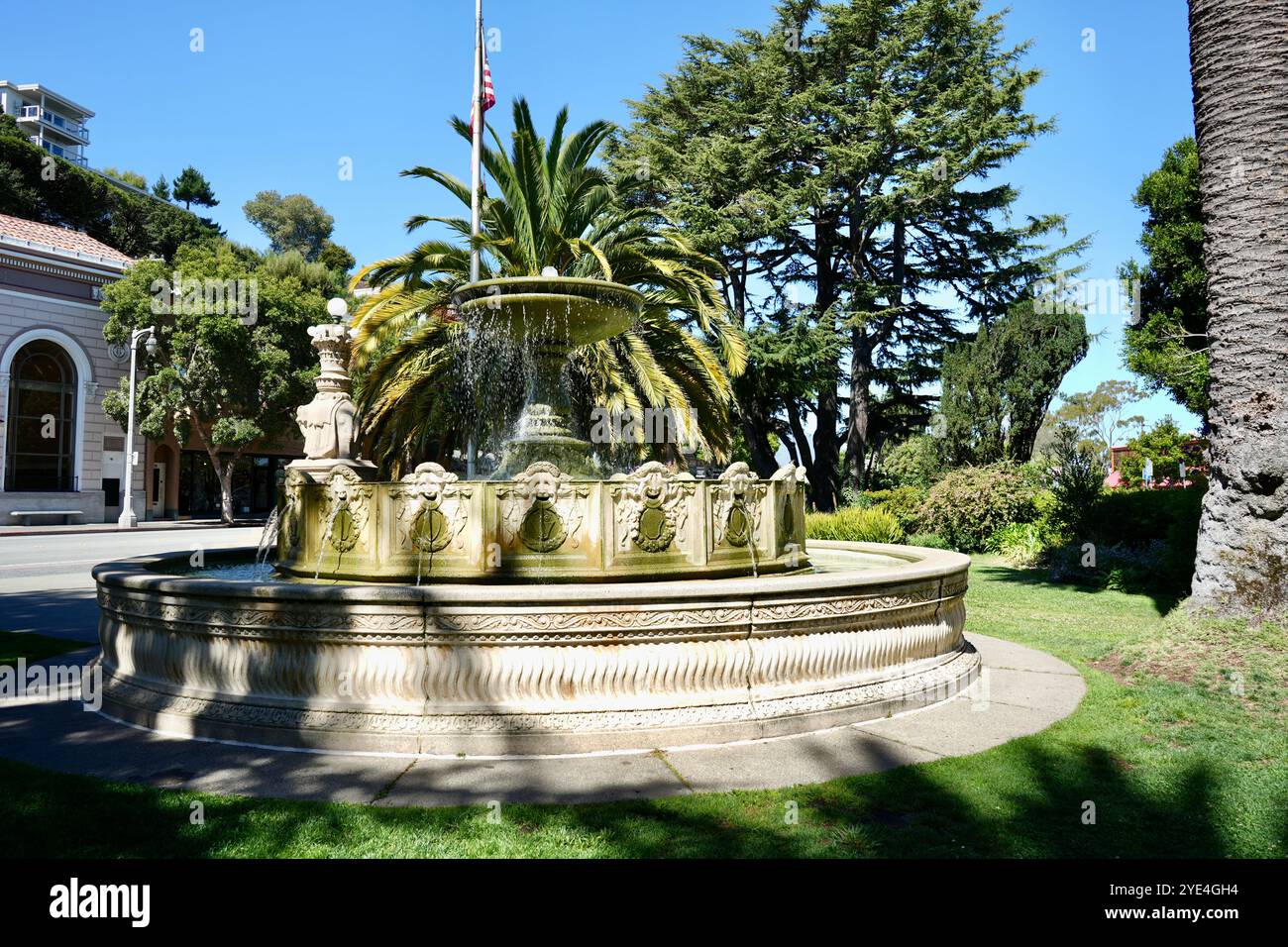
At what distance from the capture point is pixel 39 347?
Answer: 116 ft

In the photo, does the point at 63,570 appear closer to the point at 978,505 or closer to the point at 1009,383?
the point at 978,505

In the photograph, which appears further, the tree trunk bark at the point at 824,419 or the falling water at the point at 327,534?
the tree trunk bark at the point at 824,419

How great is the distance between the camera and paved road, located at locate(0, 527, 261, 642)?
1093 centimetres

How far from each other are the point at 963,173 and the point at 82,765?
29.9 m

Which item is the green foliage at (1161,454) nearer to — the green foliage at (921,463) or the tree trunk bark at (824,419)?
the green foliage at (921,463)

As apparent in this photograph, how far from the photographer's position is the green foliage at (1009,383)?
2550 centimetres

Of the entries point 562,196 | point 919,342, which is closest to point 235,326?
point 562,196

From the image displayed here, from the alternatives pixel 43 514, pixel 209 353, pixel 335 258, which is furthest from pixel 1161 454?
pixel 335 258

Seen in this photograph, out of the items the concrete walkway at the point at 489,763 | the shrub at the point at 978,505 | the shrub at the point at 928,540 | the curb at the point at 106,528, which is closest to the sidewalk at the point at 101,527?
the curb at the point at 106,528

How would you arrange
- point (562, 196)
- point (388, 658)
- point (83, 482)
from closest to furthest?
point (388, 658) < point (562, 196) < point (83, 482)

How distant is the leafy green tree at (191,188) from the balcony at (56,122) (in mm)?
20093

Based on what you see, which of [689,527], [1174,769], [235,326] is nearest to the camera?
[1174,769]

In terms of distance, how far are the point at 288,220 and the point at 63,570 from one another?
63.5 m

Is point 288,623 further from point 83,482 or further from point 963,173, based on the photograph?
point 83,482
